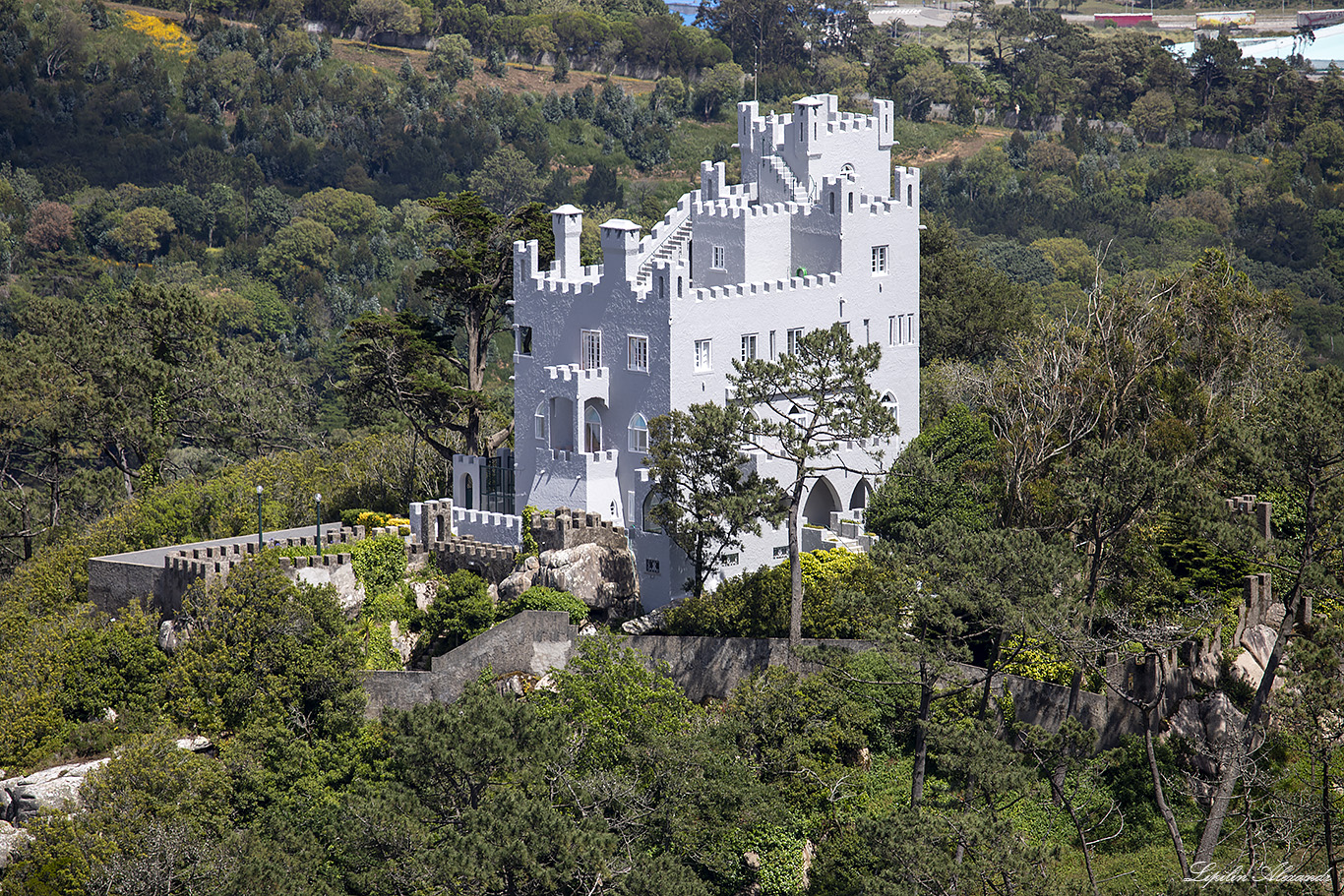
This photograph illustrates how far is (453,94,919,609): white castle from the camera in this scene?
58750 millimetres

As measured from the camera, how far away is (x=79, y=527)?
250 feet

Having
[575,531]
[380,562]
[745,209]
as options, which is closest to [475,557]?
[380,562]

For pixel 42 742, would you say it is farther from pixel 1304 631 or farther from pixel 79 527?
pixel 1304 631

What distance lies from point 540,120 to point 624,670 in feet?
433

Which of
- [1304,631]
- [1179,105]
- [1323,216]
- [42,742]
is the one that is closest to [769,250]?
[1304,631]

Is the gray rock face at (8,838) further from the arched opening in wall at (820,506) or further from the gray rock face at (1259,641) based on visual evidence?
the gray rock face at (1259,641)

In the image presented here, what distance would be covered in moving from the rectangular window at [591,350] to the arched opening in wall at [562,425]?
140 centimetres

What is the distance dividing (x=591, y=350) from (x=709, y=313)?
437 centimetres

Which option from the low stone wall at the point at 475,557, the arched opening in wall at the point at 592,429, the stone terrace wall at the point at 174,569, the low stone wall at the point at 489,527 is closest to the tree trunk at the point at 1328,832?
the arched opening in wall at the point at 592,429

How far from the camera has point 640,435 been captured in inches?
2331

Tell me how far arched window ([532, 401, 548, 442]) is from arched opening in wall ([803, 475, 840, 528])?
904 cm

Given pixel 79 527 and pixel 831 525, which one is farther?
pixel 79 527

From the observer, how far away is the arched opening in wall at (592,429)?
60.2 m

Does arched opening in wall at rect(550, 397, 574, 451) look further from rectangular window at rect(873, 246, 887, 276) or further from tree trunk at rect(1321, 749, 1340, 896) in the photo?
tree trunk at rect(1321, 749, 1340, 896)
